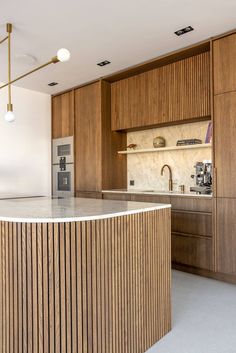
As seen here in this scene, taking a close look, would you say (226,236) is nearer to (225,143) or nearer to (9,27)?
(225,143)

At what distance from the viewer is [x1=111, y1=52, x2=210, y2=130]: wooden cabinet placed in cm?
346

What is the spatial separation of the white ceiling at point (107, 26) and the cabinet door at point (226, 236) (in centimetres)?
186

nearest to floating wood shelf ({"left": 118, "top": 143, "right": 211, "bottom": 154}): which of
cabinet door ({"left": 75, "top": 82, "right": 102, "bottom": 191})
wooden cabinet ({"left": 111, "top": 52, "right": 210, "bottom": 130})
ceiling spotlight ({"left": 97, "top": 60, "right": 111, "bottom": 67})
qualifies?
wooden cabinet ({"left": 111, "top": 52, "right": 210, "bottom": 130})

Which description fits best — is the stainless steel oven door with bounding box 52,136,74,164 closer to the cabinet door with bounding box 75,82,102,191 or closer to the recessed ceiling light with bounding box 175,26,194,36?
the cabinet door with bounding box 75,82,102,191

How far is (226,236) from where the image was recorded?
303 centimetres

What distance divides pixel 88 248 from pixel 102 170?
9.62 ft

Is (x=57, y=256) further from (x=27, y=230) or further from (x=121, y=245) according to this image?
(x=121, y=245)

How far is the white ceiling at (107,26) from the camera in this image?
2.52 m

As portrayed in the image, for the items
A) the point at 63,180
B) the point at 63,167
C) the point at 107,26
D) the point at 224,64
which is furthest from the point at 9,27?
the point at 63,180

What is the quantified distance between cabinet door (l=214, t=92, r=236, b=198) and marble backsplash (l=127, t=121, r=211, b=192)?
2.31 feet

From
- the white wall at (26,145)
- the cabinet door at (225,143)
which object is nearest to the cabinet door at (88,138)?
the white wall at (26,145)

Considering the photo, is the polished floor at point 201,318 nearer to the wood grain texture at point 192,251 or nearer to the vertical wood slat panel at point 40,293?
the wood grain texture at point 192,251

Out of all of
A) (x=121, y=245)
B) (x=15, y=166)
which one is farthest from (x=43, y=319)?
(x=15, y=166)

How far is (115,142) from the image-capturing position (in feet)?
15.3
